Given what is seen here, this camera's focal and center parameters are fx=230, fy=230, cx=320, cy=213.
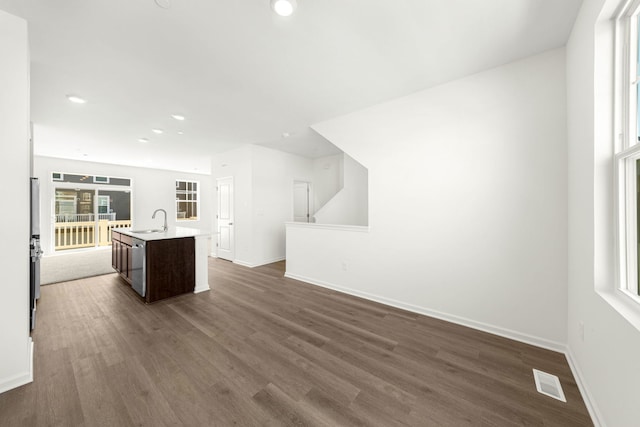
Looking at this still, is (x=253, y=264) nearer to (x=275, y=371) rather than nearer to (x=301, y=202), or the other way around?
(x=301, y=202)

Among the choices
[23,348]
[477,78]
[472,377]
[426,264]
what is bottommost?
[472,377]

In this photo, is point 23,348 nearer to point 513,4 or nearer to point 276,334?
point 276,334

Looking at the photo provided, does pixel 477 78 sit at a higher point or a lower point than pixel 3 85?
higher

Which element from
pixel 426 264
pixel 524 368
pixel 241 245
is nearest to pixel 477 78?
pixel 426 264

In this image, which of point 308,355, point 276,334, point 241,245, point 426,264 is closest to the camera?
point 308,355

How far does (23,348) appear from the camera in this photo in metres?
1.71

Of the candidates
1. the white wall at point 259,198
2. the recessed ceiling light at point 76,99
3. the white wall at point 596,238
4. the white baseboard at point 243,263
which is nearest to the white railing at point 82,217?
the white wall at point 259,198

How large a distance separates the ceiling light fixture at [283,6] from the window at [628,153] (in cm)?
199

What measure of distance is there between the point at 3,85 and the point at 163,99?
4.94ft

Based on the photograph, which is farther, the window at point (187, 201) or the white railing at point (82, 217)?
the window at point (187, 201)

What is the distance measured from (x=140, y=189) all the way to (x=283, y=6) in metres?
8.53

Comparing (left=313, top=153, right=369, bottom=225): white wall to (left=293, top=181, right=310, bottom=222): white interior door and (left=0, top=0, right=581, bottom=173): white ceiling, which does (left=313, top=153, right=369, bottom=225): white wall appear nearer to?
(left=0, top=0, right=581, bottom=173): white ceiling

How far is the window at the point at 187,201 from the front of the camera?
28.9ft

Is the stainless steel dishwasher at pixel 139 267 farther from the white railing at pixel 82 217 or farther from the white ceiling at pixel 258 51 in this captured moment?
the white railing at pixel 82 217
